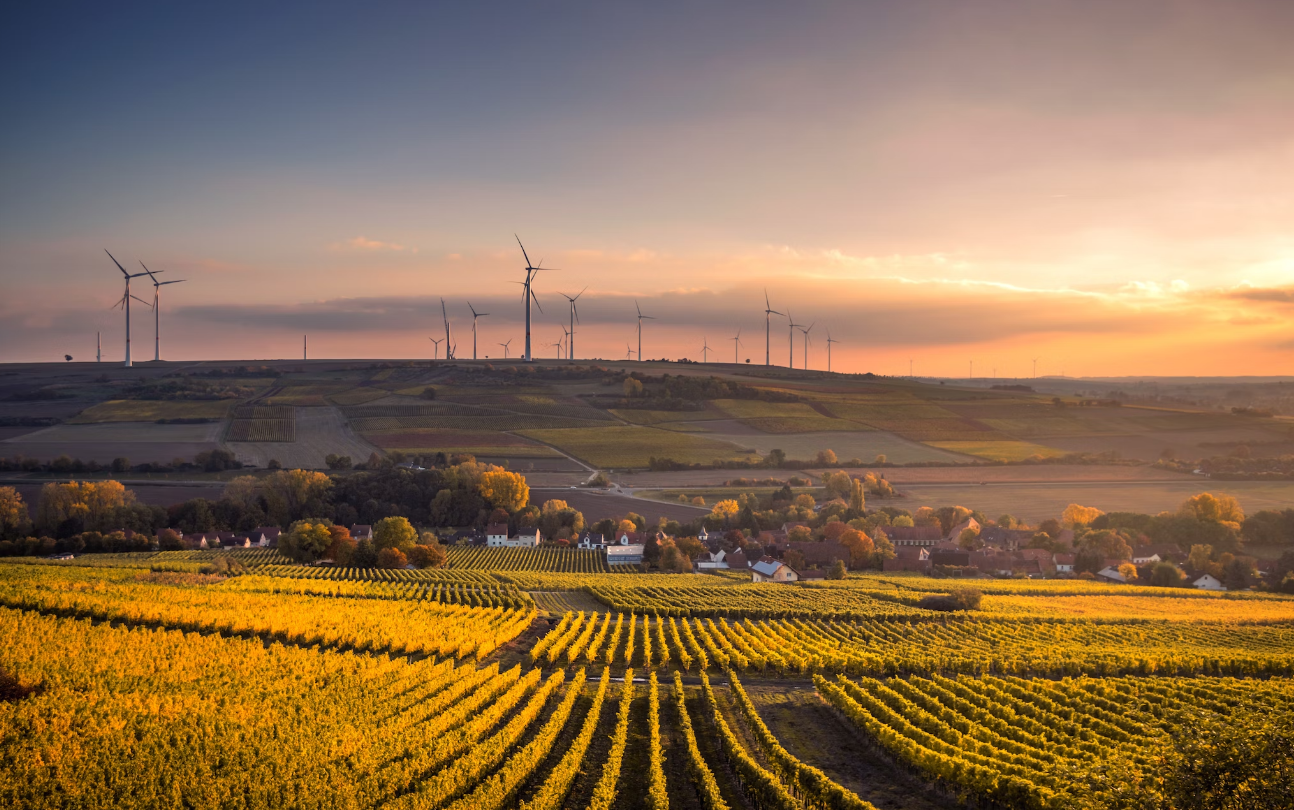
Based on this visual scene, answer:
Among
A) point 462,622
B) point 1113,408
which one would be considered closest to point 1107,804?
point 462,622

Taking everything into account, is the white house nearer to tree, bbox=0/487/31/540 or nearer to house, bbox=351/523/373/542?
house, bbox=351/523/373/542

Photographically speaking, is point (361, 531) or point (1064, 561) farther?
point (361, 531)

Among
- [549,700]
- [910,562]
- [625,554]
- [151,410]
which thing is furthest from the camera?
[151,410]

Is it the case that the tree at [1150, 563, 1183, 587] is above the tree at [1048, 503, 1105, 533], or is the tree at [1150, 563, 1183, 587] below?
below

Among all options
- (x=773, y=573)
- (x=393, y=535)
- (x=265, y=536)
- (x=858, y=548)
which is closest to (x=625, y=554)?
(x=773, y=573)

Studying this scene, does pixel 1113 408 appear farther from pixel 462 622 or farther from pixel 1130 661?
pixel 462 622

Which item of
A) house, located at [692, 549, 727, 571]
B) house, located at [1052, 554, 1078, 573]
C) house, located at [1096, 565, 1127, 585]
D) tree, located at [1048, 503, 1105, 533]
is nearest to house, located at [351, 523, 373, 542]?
house, located at [692, 549, 727, 571]

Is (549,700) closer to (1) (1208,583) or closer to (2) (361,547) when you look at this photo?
(2) (361,547)
